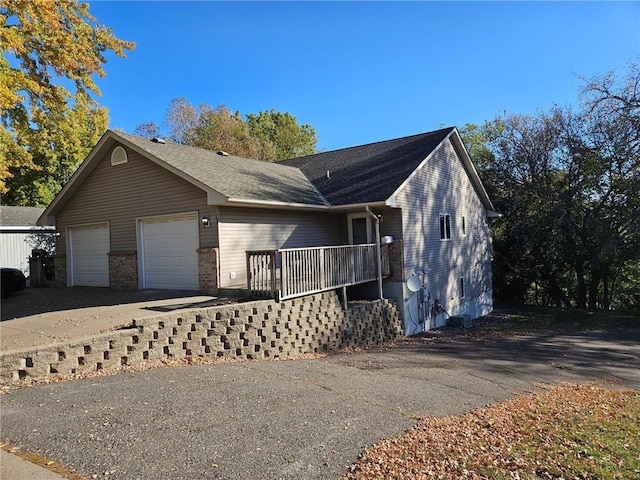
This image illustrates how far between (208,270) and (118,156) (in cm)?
520

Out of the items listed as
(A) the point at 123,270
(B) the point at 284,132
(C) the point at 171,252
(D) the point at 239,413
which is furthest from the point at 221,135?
(D) the point at 239,413

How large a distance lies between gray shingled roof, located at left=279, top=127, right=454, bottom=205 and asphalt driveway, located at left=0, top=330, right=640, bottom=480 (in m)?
6.37

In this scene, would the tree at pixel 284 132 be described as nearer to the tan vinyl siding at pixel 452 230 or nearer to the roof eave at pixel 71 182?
the tan vinyl siding at pixel 452 230

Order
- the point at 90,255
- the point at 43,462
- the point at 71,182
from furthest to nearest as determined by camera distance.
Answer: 1. the point at 90,255
2. the point at 71,182
3. the point at 43,462

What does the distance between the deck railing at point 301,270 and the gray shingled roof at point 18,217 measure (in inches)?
623

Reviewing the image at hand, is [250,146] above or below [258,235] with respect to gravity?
above

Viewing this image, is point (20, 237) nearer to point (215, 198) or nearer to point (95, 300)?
point (95, 300)

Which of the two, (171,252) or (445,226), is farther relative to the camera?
(445,226)

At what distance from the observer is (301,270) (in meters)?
10.0

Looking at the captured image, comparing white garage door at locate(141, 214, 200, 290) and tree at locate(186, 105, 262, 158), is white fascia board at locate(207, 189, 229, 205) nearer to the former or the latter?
white garage door at locate(141, 214, 200, 290)

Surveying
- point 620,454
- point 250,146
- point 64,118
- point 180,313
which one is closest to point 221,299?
point 180,313

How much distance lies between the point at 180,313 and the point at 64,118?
11750 millimetres

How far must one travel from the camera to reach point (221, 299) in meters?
9.95

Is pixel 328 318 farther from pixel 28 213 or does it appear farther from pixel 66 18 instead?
pixel 28 213
